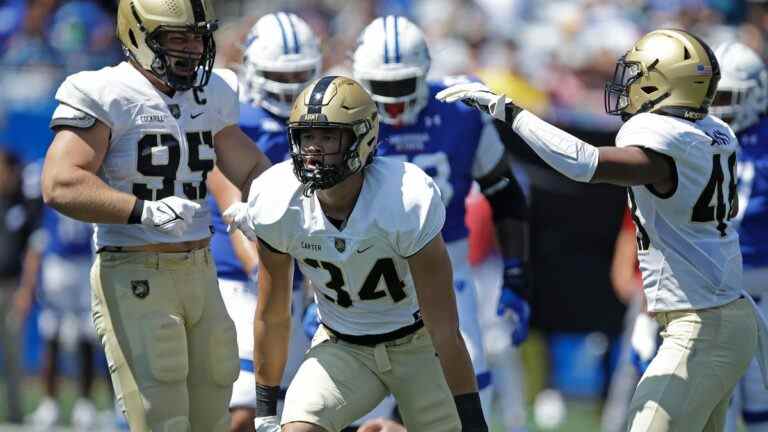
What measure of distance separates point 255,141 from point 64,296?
3.09 metres

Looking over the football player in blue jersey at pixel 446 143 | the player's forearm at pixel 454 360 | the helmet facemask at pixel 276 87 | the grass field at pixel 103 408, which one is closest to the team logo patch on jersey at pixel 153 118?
the player's forearm at pixel 454 360

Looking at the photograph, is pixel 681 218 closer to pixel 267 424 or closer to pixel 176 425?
pixel 267 424

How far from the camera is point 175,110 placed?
5062mm

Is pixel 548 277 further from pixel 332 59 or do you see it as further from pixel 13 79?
pixel 13 79

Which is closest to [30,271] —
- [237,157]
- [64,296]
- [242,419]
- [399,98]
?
[64,296]

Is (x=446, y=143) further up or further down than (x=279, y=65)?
further down

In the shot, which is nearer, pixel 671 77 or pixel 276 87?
pixel 671 77

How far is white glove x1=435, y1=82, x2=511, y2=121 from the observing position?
15.4 feet

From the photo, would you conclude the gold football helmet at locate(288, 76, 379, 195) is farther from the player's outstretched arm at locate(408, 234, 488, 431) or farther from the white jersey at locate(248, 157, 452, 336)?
the player's outstretched arm at locate(408, 234, 488, 431)

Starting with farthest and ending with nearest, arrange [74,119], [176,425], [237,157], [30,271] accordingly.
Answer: [30,271], [237,157], [176,425], [74,119]

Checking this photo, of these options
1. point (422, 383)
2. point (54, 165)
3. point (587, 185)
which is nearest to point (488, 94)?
point (422, 383)

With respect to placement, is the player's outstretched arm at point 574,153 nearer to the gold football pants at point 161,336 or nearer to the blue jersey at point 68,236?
the gold football pants at point 161,336

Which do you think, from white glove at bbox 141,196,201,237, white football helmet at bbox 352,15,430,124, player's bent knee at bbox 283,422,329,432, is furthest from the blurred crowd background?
player's bent knee at bbox 283,422,329,432

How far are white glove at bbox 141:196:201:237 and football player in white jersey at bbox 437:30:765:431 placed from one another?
A: 0.86 meters
